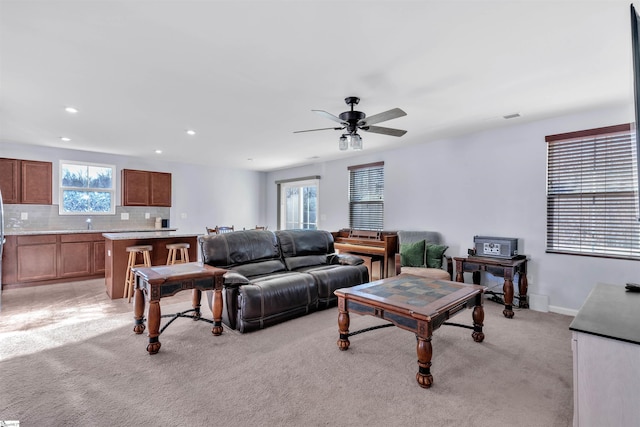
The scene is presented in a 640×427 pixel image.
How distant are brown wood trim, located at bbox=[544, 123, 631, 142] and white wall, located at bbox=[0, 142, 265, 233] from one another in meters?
6.29

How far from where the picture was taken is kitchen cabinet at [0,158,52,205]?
511 cm

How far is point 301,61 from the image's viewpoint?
2363 mm

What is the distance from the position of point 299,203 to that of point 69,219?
4596 millimetres

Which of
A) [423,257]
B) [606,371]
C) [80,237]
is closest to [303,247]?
[423,257]

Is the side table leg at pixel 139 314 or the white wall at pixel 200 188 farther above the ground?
the white wall at pixel 200 188

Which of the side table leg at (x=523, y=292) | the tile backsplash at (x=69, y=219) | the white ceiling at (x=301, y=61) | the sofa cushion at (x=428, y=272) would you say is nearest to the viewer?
the white ceiling at (x=301, y=61)

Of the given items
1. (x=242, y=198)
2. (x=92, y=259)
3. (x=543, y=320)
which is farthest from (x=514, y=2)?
(x=242, y=198)

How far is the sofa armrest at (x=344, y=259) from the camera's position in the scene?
13.9 feet

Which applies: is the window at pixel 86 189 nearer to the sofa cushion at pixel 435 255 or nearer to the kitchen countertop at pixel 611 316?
the sofa cushion at pixel 435 255

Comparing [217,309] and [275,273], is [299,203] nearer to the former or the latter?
[275,273]

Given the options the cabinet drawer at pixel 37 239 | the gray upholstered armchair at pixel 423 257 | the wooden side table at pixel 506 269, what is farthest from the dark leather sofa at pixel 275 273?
the cabinet drawer at pixel 37 239

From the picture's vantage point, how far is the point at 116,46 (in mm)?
2146

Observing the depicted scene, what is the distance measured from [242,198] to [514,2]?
23.2ft

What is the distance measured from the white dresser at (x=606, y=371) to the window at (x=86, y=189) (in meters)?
7.12
